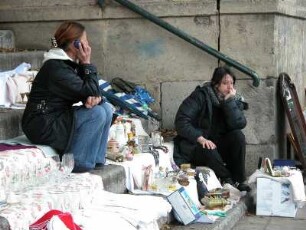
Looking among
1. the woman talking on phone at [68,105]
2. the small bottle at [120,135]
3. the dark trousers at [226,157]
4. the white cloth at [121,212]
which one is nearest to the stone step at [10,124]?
the woman talking on phone at [68,105]

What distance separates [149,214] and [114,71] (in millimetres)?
4026

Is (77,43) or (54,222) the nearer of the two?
(54,222)

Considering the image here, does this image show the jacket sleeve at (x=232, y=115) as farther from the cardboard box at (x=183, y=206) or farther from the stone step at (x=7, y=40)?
the stone step at (x=7, y=40)

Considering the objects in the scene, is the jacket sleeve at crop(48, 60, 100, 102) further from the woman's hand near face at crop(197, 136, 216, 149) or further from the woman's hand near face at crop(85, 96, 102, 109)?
the woman's hand near face at crop(197, 136, 216, 149)

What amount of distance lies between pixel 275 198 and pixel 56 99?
2.75 m

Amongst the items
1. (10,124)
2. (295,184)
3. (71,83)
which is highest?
(71,83)

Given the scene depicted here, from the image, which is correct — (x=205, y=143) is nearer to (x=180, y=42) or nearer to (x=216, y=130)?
(x=216, y=130)

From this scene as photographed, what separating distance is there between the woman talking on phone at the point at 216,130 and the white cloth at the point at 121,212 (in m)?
2.18

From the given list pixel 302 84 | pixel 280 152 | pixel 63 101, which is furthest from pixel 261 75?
pixel 63 101

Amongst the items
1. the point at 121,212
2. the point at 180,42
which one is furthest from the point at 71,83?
the point at 180,42

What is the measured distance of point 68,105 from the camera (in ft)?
19.6

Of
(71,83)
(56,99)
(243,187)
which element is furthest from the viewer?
(243,187)

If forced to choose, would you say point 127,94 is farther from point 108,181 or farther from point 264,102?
point 108,181

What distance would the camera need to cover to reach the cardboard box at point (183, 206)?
602cm
